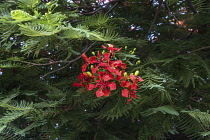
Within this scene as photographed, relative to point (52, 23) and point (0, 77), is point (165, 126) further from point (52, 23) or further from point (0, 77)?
point (0, 77)

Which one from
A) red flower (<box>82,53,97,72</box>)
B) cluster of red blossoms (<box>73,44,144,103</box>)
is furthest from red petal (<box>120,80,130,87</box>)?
red flower (<box>82,53,97,72</box>)

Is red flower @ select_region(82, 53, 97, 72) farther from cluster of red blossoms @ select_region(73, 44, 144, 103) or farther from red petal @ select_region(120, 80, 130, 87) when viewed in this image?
red petal @ select_region(120, 80, 130, 87)

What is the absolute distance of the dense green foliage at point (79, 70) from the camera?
111cm

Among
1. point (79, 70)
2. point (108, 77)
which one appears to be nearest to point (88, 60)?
point (108, 77)

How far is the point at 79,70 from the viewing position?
6.55 feet

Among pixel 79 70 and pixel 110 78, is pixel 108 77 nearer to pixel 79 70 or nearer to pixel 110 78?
pixel 110 78

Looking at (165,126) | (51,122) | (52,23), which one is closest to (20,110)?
(51,122)

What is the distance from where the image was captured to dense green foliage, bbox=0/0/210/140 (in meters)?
1.11

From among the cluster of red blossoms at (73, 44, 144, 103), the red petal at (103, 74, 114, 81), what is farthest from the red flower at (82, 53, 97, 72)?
the red petal at (103, 74, 114, 81)

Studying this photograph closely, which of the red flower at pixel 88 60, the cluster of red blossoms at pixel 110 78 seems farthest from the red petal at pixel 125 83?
the red flower at pixel 88 60

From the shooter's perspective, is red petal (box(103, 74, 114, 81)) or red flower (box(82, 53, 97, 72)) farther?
red flower (box(82, 53, 97, 72))

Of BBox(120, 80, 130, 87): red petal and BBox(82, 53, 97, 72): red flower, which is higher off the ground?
BBox(82, 53, 97, 72): red flower

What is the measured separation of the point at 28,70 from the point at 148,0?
132 centimetres

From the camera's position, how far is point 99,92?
44.7 inches
